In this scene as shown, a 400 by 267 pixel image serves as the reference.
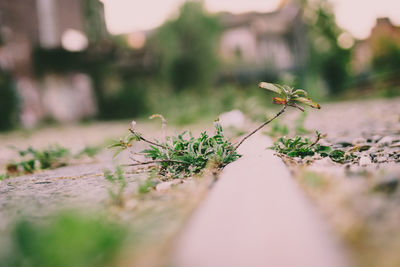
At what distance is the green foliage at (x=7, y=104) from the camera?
327 inches

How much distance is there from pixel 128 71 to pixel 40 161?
912 centimetres

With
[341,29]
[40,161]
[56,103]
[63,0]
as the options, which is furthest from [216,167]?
[341,29]

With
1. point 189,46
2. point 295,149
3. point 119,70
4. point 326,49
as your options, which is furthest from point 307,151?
point 326,49

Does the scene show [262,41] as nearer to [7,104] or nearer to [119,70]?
[119,70]

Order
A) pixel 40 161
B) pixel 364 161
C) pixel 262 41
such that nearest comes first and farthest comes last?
pixel 364 161
pixel 40 161
pixel 262 41

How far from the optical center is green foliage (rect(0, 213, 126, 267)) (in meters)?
0.61

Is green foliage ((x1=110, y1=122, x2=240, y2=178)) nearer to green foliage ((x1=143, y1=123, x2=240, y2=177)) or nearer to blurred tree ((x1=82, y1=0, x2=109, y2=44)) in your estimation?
green foliage ((x1=143, y1=123, x2=240, y2=177))

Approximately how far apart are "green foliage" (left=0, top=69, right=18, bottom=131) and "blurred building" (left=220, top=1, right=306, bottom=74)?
11.7 meters

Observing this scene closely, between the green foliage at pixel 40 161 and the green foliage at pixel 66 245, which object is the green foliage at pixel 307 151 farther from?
the green foliage at pixel 40 161

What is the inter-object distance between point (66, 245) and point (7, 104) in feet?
30.6

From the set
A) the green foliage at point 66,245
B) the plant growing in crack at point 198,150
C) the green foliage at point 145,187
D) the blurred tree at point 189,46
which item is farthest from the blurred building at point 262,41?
the green foliage at point 66,245

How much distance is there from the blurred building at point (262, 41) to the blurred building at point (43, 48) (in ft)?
29.2

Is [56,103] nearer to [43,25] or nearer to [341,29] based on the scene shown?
[43,25]

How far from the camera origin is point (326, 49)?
21016 mm
